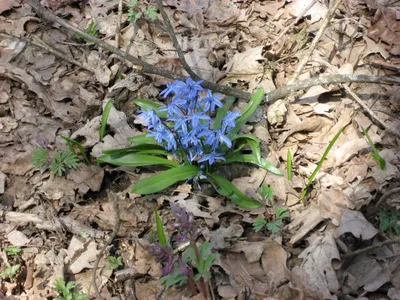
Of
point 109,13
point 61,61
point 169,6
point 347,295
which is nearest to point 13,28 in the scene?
point 61,61

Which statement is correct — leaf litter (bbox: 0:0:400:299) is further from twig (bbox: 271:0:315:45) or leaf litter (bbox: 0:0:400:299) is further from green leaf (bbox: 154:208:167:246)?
green leaf (bbox: 154:208:167:246)

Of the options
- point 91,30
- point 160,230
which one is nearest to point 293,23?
point 91,30

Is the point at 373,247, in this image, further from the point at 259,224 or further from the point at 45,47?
the point at 45,47

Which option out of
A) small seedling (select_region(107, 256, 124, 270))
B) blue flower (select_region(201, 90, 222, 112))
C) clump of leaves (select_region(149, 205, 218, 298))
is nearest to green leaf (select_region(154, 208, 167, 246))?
clump of leaves (select_region(149, 205, 218, 298))

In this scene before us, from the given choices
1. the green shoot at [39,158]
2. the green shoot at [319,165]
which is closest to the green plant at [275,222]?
the green shoot at [319,165]

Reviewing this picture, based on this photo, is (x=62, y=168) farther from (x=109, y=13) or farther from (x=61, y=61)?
(x=109, y=13)

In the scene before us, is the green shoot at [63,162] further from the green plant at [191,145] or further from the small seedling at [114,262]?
the small seedling at [114,262]

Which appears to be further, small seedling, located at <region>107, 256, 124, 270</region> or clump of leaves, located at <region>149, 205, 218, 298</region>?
small seedling, located at <region>107, 256, 124, 270</region>
